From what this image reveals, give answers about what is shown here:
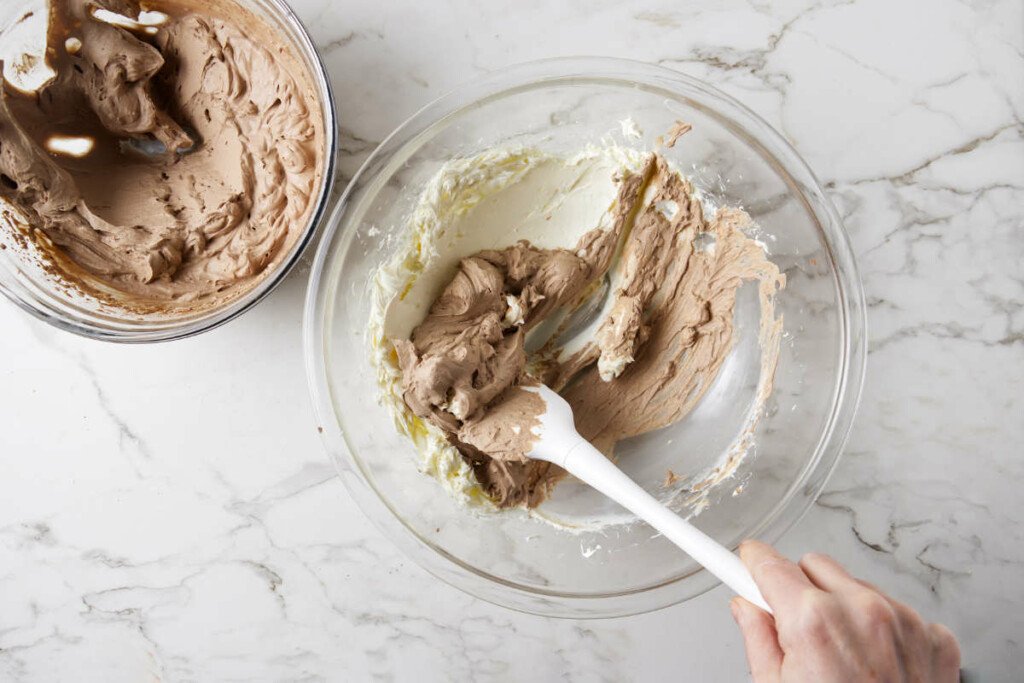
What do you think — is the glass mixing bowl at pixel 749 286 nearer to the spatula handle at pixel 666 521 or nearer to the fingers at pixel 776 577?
the spatula handle at pixel 666 521

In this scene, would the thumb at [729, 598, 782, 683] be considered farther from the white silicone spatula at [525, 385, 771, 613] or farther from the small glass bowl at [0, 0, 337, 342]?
the small glass bowl at [0, 0, 337, 342]

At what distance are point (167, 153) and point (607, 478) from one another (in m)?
1.43

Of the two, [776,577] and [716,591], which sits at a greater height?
[776,577]

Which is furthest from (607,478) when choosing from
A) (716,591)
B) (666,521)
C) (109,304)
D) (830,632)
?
(109,304)

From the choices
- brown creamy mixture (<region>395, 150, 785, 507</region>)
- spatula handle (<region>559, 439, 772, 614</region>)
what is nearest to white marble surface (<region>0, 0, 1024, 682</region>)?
brown creamy mixture (<region>395, 150, 785, 507</region>)

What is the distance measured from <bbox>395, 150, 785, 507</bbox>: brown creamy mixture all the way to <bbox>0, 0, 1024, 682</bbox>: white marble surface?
1.28ft

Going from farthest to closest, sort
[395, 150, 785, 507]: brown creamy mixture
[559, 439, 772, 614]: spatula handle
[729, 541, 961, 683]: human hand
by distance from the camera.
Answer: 1. [395, 150, 785, 507]: brown creamy mixture
2. [559, 439, 772, 614]: spatula handle
3. [729, 541, 961, 683]: human hand

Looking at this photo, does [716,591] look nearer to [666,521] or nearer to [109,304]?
[666,521]

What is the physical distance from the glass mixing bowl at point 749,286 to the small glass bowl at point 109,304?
9 centimetres

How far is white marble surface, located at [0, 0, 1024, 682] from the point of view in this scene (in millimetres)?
1681

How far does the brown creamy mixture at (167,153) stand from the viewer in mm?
1628

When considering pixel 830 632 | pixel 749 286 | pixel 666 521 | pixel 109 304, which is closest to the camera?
pixel 830 632

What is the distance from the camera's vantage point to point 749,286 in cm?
156

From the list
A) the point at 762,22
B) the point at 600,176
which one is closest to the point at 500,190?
the point at 600,176
